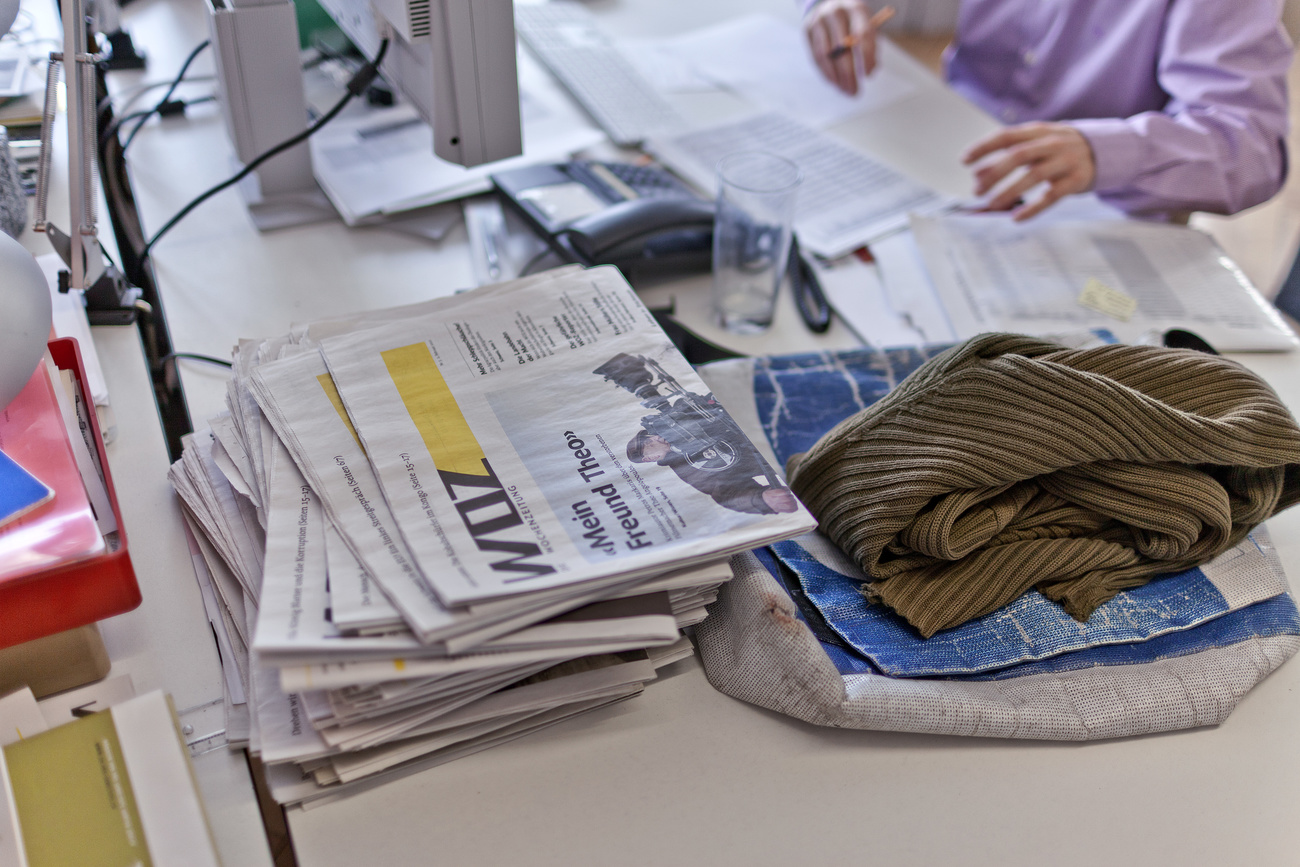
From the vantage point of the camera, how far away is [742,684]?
2.02 ft

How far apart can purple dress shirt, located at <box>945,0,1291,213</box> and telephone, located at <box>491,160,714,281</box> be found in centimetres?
56

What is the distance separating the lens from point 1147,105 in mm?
1422

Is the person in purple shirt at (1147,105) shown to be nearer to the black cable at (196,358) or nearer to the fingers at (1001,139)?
the fingers at (1001,139)

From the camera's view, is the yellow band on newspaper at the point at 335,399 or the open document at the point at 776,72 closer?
the yellow band on newspaper at the point at 335,399

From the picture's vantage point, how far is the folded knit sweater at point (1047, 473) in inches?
24.1

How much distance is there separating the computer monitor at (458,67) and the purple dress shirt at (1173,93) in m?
0.75

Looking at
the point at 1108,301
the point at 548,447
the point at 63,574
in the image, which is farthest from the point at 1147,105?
the point at 63,574

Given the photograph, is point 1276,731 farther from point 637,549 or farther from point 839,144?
point 839,144

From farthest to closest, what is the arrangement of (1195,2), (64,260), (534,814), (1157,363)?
(1195,2)
(64,260)
(1157,363)
(534,814)

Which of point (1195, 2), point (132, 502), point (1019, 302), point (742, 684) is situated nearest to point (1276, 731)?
point (742, 684)

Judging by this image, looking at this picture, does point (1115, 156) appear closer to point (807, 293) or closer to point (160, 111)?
point (807, 293)

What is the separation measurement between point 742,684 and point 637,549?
0.13 metres

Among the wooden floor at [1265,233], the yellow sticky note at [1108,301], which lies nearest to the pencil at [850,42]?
the yellow sticky note at [1108,301]

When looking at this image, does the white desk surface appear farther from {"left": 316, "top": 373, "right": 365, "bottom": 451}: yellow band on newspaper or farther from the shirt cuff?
the shirt cuff
